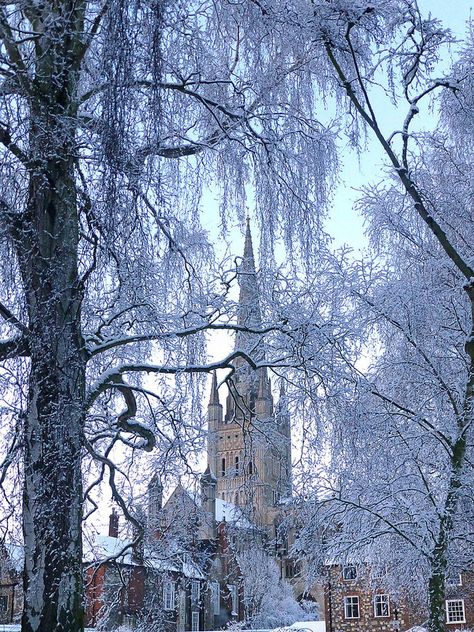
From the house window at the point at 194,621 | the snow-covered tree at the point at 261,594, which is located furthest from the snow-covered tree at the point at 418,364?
the house window at the point at 194,621

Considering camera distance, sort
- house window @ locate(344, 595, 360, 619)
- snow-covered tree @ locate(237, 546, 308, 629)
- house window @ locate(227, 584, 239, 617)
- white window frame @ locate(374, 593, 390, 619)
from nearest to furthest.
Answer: white window frame @ locate(374, 593, 390, 619)
house window @ locate(344, 595, 360, 619)
snow-covered tree @ locate(237, 546, 308, 629)
house window @ locate(227, 584, 239, 617)

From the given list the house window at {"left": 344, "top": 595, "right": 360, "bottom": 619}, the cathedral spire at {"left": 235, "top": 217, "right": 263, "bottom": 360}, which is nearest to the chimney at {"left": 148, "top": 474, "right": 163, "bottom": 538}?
the cathedral spire at {"left": 235, "top": 217, "right": 263, "bottom": 360}

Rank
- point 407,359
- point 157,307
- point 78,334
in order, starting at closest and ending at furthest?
point 78,334 → point 157,307 → point 407,359

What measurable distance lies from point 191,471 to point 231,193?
9.38 ft

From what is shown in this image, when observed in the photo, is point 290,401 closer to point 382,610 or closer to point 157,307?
point 157,307

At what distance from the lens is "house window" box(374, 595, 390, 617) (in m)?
32.8

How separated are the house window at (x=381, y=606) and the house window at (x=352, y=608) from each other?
930 millimetres

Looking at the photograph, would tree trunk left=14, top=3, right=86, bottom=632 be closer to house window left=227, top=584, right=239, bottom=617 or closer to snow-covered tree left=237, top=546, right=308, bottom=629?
snow-covered tree left=237, top=546, right=308, bottom=629

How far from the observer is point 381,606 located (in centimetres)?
3325

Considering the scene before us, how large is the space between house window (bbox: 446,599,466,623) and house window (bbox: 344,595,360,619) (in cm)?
459

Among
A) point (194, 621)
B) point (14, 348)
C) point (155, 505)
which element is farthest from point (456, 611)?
point (14, 348)

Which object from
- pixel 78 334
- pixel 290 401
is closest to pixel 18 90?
pixel 78 334

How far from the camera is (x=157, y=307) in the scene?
771cm

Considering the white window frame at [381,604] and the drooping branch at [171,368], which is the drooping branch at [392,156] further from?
the white window frame at [381,604]
